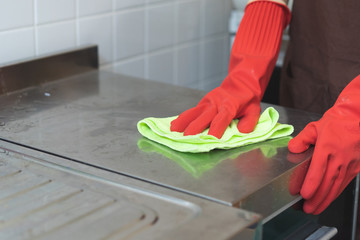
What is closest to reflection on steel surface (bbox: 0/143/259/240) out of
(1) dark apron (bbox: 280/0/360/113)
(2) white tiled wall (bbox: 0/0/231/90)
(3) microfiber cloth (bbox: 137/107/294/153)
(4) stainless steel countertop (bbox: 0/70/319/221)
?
(4) stainless steel countertop (bbox: 0/70/319/221)

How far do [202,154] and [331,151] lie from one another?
0.73 ft

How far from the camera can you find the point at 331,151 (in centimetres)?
98

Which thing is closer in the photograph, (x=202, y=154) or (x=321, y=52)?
(x=202, y=154)

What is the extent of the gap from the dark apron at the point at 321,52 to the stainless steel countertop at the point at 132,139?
16 cm

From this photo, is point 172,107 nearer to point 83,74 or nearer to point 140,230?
point 83,74

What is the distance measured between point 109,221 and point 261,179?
263mm

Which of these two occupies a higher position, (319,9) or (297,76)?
(319,9)

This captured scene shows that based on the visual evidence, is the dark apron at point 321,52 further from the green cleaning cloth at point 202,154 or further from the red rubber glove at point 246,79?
the green cleaning cloth at point 202,154

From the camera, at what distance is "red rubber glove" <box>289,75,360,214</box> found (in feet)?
3.17

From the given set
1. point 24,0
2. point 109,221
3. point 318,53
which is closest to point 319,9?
point 318,53

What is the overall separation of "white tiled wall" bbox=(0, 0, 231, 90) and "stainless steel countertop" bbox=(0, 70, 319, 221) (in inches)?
4.6

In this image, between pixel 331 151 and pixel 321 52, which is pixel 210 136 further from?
pixel 321 52

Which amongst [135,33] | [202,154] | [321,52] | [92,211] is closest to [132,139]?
[202,154]

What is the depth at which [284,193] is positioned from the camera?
0.92 m
